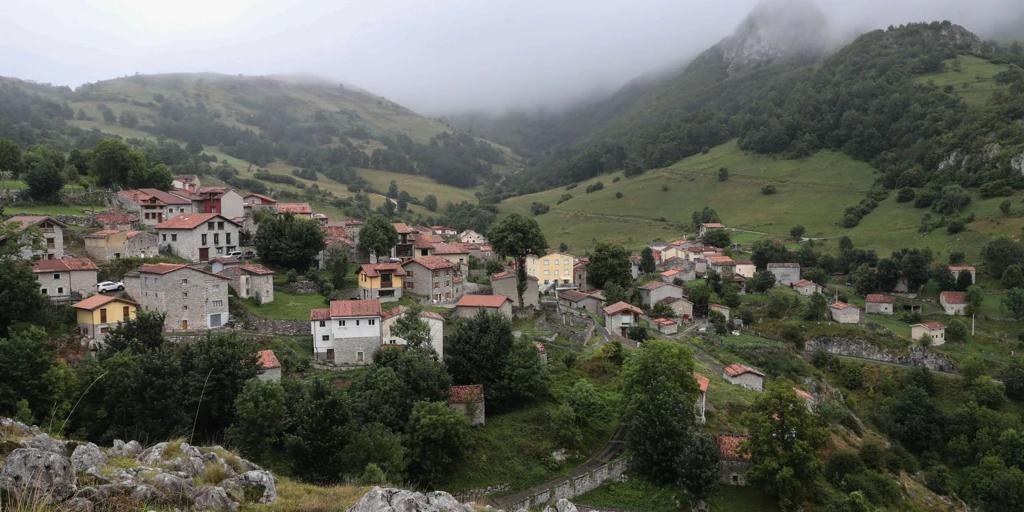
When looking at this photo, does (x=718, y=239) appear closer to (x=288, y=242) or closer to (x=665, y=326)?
(x=665, y=326)

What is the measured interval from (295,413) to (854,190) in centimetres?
10044

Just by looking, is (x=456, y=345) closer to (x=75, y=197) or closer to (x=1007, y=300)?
(x=75, y=197)

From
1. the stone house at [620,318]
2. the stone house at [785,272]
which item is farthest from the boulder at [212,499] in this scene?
the stone house at [785,272]

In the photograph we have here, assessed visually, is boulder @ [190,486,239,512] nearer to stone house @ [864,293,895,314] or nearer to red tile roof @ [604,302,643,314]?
red tile roof @ [604,302,643,314]

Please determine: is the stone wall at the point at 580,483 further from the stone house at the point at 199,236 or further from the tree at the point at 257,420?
the stone house at the point at 199,236

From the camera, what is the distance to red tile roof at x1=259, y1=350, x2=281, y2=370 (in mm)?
32928

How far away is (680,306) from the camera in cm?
6031

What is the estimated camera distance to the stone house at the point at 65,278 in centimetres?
3675

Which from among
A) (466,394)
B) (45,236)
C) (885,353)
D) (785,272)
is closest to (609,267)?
(785,272)

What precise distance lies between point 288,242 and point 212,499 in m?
39.9

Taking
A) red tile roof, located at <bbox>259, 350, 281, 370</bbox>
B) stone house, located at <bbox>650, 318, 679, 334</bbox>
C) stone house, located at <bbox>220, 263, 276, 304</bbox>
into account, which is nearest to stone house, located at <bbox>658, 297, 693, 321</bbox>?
stone house, located at <bbox>650, 318, 679, 334</bbox>

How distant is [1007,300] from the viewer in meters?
61.4

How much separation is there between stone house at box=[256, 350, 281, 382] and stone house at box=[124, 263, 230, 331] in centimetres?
661

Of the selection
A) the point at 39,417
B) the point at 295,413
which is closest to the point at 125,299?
the point at 39,417
